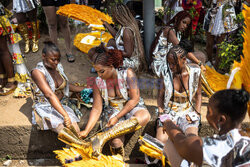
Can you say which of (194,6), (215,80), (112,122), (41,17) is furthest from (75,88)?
(194,6)

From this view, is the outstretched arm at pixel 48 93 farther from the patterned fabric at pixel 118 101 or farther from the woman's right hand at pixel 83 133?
the patterned fabric at pixel 118 101

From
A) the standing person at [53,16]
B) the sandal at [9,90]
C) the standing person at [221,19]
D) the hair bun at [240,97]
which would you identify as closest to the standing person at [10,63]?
the sandal at [9,90]

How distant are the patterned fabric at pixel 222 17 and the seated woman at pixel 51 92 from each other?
2668 millimetres

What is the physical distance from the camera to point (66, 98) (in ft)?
10.2

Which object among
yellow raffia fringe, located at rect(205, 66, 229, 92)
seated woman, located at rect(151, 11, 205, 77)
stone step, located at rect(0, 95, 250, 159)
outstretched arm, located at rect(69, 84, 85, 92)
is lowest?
stone step, located at rect(0, 95, 250, 159)

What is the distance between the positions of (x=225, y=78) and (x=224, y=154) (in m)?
2.11

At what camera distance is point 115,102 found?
2.90m

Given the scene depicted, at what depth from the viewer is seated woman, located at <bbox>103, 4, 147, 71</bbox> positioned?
11.4ft

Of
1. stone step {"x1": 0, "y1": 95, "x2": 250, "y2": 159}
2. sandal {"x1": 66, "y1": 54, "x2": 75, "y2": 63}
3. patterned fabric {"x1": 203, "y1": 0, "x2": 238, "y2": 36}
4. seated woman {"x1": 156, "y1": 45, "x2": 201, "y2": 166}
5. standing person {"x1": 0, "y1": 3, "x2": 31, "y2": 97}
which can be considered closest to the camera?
seated woman {"x1": 156, "y1": 45, "x2": 201, "y2": 166}

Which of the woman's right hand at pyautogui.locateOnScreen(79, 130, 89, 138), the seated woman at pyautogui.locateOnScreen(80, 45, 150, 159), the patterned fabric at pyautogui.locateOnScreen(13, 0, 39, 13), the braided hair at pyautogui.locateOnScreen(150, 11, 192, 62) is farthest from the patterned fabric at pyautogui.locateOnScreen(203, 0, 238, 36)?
the patterned fabric at pyautogui.locateOnScreen(13, 0, 39, 13)

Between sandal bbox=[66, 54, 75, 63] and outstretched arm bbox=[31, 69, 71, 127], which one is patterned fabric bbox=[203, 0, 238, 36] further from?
outstretched arm bbox=[31, 69, 71, 127]

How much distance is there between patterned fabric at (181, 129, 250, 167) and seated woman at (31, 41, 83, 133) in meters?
1.61

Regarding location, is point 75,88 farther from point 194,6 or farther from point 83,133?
point 194,6

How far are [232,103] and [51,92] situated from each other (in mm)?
1883
